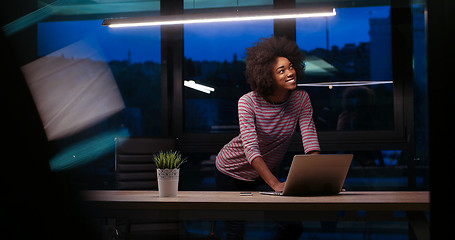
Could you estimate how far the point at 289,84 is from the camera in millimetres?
2803

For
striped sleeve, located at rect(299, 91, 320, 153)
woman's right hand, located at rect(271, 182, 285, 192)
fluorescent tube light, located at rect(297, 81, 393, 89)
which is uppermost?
fluorescent tube light, located at rect(297, 81, 393, 89)

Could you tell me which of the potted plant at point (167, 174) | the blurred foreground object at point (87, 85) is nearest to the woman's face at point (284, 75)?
the potted plant at point (167, 174)

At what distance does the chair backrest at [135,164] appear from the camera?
2.91 meters

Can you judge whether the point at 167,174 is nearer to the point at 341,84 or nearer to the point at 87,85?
the point at 87,85

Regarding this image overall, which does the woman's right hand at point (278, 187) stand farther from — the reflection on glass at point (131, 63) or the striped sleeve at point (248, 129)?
the reflection on glass at point (131, 63)

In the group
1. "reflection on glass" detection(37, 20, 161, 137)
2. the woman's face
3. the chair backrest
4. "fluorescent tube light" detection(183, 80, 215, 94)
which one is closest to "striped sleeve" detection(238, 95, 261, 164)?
the woman's face

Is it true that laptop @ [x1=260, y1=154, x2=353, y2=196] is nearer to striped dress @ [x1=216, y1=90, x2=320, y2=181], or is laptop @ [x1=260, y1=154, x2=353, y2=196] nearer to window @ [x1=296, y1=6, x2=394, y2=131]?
striped dress @ [x1=216, y1=90, x2=320, y2=181]

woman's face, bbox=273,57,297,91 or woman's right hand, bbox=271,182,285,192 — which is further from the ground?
woman's face, bbox=273,57,297,91

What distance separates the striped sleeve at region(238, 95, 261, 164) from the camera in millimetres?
2575

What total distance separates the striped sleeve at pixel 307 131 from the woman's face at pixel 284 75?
13cm

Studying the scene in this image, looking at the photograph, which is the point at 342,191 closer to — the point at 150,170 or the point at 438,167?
the point at 150,170

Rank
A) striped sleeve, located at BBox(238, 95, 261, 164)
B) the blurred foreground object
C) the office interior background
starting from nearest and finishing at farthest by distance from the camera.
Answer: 1. striped sleeve, located at BBox(238, 95, 261, 164)
2. the blurred foreground object
3. the office interior background

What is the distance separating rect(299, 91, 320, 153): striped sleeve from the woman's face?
0.44 feet

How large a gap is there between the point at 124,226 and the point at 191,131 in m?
2.38
